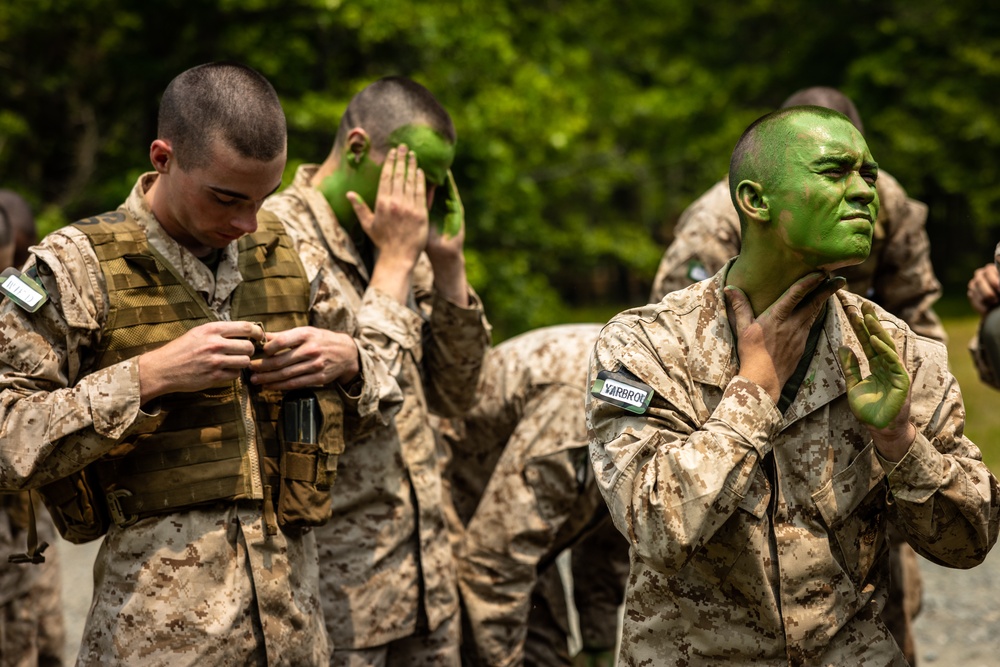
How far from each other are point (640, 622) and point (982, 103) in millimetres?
21126

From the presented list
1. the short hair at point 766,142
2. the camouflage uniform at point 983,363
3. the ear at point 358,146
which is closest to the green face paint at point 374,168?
the ear at point 358,146

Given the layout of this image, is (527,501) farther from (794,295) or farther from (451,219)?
(794,295)

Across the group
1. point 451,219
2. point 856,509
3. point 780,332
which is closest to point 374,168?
point 451,219

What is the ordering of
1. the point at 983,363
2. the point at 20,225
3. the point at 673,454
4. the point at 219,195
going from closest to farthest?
the point at 673,454, the point at 219,195, the point at 983,363, the point at 20,225

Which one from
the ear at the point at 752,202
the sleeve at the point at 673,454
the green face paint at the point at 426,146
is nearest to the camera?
the sleeve at the point at 673,454

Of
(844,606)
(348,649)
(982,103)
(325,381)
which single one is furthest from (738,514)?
(982,103)

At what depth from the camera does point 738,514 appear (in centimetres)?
268

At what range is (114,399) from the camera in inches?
110

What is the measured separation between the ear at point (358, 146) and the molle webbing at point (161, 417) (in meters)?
1.22

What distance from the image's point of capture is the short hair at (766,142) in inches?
107

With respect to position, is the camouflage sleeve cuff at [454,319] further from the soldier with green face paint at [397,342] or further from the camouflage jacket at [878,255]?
the camouflage jacket at [878,255]

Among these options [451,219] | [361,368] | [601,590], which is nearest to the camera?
[361,368]

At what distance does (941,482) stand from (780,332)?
1.57ft

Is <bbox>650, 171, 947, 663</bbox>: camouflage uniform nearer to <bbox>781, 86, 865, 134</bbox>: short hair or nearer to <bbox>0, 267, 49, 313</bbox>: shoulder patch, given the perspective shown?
<bbox>781, 86, 865, 134</bbox>: short hair
